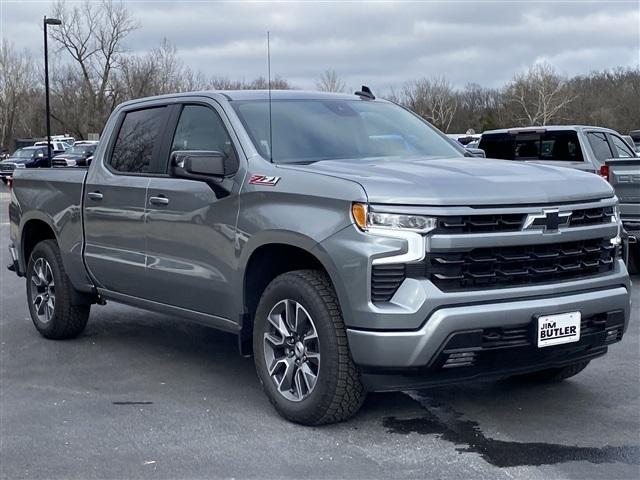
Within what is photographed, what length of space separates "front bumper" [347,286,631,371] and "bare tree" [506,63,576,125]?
60.5m

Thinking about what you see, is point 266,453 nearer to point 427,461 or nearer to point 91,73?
point 427,461

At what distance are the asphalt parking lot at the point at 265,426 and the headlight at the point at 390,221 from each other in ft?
3.85

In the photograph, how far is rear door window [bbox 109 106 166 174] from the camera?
676cm

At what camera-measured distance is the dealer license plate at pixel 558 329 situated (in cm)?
494

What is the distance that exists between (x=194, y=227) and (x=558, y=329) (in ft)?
7.78

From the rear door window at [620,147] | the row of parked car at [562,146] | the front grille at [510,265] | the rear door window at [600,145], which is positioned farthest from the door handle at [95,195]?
the rear door window at [620,147]

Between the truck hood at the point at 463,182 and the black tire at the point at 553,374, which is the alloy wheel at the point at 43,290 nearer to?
the truck hood at the point at 463,182

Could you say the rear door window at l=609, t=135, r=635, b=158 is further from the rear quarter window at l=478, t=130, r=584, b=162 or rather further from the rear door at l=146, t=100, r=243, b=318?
the rear door at l=146, t=100, r=243, b=318

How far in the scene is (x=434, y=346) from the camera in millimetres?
4746

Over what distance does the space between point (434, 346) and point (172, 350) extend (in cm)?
335

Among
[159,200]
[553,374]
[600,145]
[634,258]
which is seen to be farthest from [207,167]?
[600,145]

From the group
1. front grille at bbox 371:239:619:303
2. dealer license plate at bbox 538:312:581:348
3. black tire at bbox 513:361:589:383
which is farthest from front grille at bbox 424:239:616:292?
black tire at bbox 513:361:589:383

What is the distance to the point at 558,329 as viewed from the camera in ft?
16.4

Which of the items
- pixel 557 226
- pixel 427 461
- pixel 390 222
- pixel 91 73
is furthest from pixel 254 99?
pixel 91 73
